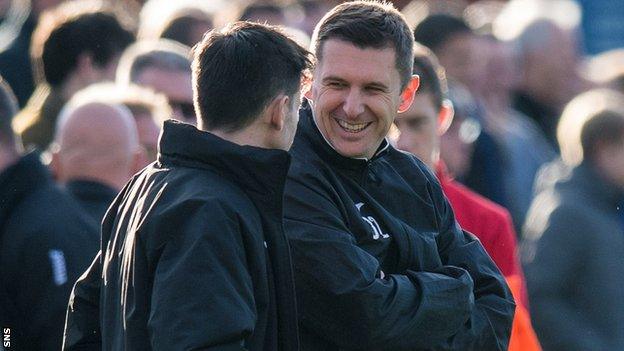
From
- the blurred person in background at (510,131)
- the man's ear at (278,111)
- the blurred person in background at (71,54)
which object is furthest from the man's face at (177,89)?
the man's ear at (278,111)

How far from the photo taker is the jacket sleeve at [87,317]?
470 centimetres

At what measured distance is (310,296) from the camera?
183 inches

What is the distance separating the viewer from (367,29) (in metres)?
5.04

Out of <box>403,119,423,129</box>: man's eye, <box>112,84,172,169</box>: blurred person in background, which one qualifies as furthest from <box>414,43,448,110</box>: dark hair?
<box>112,84,172,169</box>: blurred person in background

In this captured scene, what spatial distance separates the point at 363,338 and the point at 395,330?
0.31 feet

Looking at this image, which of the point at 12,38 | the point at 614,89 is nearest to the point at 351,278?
the point at 12,38

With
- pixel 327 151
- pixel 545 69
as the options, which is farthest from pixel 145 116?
pixel 545 69

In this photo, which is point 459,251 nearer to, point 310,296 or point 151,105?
point 310,296

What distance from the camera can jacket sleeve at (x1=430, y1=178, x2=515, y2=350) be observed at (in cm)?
496

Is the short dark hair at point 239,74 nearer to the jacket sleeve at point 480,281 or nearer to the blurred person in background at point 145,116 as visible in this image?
the jacket sleeve at point 480,281

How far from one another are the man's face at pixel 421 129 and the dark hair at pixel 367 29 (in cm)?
161

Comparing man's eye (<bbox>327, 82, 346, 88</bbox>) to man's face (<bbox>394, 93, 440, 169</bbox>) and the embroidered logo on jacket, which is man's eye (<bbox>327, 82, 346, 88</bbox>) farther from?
man's face (<bbox>394, 93, 440, 169</bbox>)

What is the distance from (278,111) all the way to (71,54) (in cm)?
448

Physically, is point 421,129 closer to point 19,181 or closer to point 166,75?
point 19,181
